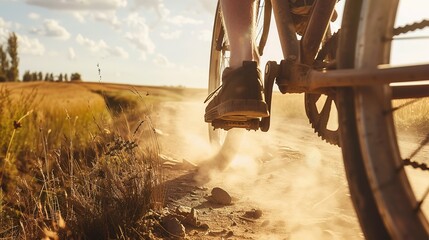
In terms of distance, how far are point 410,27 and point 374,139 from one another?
33cm

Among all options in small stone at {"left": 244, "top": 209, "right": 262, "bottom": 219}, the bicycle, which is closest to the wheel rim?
the bicycle

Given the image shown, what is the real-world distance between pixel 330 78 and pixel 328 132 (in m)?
0.78

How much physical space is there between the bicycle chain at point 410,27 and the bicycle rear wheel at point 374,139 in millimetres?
64

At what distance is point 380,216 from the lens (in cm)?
97

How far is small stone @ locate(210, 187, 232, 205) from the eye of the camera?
2.43m

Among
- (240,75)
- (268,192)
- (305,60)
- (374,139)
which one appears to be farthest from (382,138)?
(268,192)

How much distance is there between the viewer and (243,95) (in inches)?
67.7

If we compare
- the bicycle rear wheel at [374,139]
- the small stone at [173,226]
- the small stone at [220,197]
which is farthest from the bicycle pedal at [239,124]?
the bicycle rear wheel at [374,139]

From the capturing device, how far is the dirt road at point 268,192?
79.4 inches

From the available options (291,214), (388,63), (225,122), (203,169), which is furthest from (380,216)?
(203,169)

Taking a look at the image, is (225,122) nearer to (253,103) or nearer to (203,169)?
(253,103)

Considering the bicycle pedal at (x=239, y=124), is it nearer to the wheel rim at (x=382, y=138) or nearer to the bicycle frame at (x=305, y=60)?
the bicycle frame at (x=305, y=60)

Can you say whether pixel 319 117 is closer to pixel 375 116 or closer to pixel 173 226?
pixel 173 226

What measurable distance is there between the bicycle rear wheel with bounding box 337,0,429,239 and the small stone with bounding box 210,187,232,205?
4.64 feet
